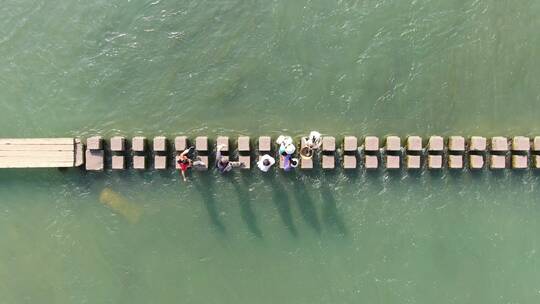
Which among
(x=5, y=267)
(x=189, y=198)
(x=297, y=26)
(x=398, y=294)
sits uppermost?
(x=297, y=26)

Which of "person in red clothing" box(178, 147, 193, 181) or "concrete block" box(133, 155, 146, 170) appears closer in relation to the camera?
"person in red clothing" box(178, 147, 193, 181)

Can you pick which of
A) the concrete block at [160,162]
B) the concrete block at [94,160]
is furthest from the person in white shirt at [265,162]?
the concrete block at [94,160]

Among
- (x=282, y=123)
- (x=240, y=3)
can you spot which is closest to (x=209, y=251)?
(x=282, y=123)

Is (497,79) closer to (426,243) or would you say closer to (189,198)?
(426,243)

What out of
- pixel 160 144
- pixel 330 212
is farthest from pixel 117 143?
pixel 330 212

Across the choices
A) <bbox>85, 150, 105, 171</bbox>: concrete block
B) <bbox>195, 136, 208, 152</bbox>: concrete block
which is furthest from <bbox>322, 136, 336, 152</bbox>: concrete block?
<bbox>85, 150, 105, 171</bbox>: concrete block

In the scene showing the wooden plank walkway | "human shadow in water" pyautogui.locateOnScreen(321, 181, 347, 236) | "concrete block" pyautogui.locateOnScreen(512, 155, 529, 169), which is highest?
the wooden plank walkway

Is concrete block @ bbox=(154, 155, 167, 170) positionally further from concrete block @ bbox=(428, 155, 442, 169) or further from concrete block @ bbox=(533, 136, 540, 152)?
concrete block @ bbox=(533, 136, 540, 152)
